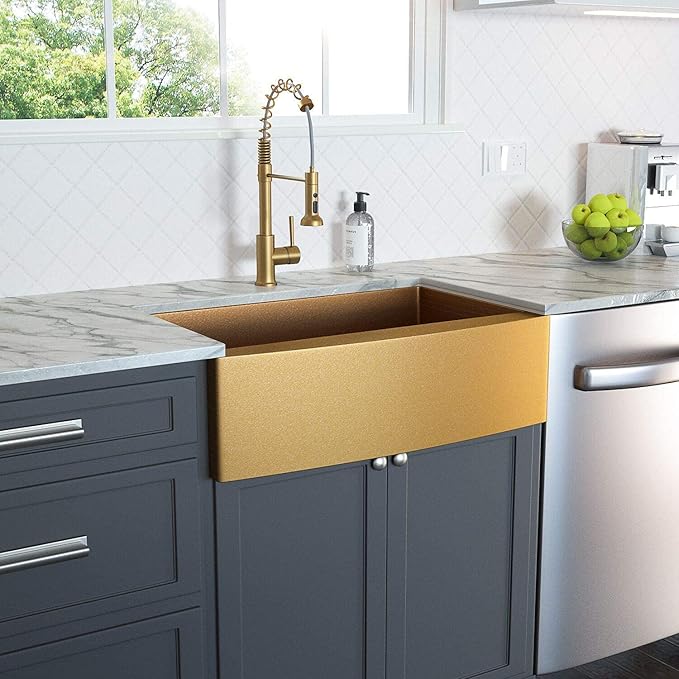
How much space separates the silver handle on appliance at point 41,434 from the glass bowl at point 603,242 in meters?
1.50

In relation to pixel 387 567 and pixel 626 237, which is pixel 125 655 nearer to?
pixel 387 567

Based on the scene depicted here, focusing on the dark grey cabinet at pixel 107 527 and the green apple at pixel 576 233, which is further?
the green apple at pixel 576 233

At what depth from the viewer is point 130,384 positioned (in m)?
1.73

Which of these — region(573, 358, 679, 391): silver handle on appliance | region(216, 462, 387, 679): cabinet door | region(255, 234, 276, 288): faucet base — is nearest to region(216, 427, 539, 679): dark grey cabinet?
region(216, 462, 387, 679): cabinet door

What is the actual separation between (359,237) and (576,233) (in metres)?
0.58

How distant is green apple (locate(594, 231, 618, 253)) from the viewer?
8.66 feet

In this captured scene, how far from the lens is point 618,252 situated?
2666mm

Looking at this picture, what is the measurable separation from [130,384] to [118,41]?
572cm

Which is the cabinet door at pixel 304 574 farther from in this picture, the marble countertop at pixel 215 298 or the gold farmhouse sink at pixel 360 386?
the marble countertop at pixel 215 298

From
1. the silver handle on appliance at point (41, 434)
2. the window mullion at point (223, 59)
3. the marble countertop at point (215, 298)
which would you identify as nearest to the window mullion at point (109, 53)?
the window mullion at point (223, 59)

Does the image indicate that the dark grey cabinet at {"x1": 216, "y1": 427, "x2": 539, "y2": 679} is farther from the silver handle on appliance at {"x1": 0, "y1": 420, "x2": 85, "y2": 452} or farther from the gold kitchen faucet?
the gold kitchen faucet

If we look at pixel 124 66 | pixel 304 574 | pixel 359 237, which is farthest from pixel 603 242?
pixel 124 66

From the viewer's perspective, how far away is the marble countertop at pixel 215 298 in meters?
1.73

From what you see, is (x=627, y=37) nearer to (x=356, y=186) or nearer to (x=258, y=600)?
(x=356, y=186)
